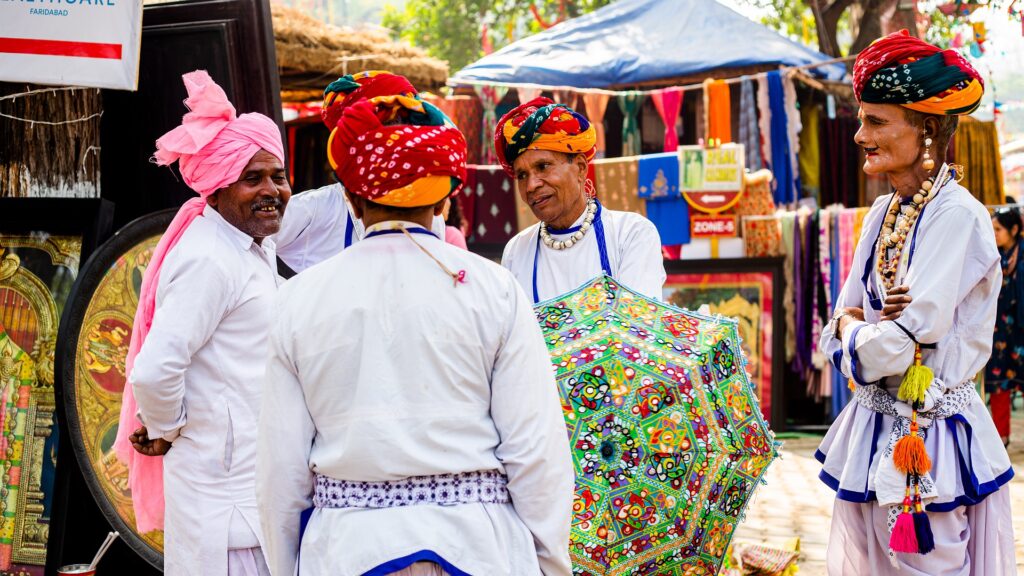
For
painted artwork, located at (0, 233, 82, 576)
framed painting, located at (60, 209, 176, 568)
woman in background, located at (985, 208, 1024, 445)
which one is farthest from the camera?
woman in background, located at (985, 208, 1024, 445)

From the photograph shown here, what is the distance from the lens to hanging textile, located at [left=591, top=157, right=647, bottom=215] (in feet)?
35.2

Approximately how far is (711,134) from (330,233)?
27.1 ft

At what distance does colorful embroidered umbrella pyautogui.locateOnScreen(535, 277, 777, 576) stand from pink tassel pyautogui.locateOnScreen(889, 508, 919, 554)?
1.76 ft

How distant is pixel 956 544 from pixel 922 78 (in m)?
1.44

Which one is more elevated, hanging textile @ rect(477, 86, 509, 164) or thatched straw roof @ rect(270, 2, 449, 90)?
thatched straw roof @ rect(270, 2, 449, 90)

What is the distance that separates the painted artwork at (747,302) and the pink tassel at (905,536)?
7146 mm

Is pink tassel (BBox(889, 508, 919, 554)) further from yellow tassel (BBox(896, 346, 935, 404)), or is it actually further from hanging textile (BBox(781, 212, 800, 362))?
hanging textile (BBox(781, 212, 800, 362))

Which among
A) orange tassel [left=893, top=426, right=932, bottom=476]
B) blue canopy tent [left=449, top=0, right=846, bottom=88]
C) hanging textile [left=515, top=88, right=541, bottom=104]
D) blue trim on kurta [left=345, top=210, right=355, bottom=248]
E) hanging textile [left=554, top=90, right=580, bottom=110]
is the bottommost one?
orange tassel [left=893, top=426, right=932, bottom=476]

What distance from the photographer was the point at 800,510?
7590 mm

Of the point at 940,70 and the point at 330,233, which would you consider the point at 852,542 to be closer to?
the point at 940,70

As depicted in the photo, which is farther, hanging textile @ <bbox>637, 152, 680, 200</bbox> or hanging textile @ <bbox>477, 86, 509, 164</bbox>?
hanging textile @ <bbox>477, 86, 509, 164</bbox>

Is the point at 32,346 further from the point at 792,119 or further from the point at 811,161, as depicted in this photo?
the point at 811,161

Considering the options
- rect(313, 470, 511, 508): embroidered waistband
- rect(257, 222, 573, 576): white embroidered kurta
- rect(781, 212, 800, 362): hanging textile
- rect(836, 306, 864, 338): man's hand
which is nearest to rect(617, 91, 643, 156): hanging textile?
rect(781, 212, 800, 362): hanging textile

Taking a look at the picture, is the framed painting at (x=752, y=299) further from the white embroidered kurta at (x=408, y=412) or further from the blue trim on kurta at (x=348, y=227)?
the white embroidered kurta at (x=408, y=412)
